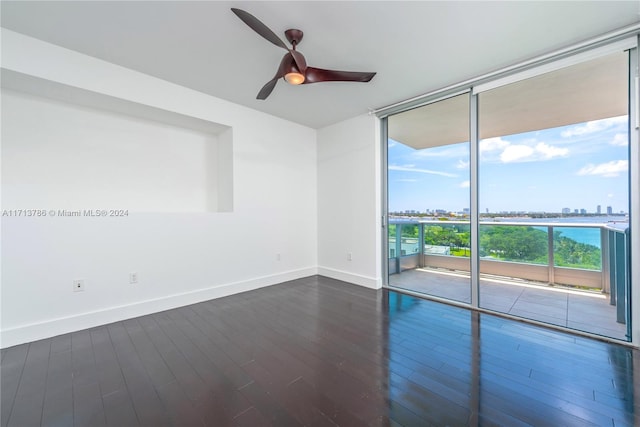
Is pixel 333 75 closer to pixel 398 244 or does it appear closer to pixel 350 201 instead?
pixel 350 201

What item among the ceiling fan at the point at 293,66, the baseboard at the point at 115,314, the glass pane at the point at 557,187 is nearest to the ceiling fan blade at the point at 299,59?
the ceiling fan at the point at 293,66

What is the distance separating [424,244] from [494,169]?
1.70 meters

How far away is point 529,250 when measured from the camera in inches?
128

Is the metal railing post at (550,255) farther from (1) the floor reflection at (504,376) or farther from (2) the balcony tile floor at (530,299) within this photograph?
(1) the floor reflection at (504,376)

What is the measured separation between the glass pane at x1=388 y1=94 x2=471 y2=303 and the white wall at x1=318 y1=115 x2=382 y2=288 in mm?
292

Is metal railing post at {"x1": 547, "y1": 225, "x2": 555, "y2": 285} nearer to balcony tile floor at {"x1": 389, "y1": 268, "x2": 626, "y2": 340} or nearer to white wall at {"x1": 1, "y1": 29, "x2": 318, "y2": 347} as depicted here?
balcony tile floor at {"x1": 389, "y1": 268, "x2": 626, "y2": 340}

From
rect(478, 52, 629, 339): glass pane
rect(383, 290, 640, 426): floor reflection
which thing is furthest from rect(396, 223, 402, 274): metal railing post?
rect(383, 290, 640, 426): floor reflection

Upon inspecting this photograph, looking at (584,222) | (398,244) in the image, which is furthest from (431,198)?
(584,222)

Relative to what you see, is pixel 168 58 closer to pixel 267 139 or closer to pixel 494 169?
pixel 267 139

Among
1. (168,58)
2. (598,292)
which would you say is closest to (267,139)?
(168,58)

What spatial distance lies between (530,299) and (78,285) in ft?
16.5

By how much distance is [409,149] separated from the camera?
12.3ft

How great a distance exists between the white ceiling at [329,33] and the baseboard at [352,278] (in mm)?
2662

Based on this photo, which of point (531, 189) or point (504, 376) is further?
point (531, 189)
